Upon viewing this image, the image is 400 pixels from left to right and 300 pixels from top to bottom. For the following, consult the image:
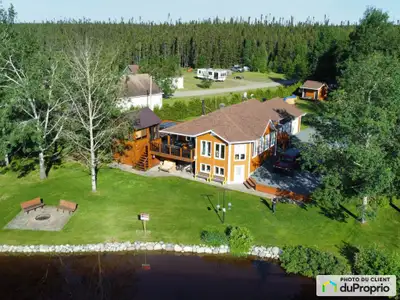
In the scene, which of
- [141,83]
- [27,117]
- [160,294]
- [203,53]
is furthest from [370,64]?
[203,53]

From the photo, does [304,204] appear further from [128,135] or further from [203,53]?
[203,53]

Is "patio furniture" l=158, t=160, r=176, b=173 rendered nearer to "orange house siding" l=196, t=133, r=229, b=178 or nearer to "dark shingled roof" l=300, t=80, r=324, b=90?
"orange house siding" l=196, t=133, r=229, b=178

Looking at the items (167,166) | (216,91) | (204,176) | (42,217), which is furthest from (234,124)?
(216,91)

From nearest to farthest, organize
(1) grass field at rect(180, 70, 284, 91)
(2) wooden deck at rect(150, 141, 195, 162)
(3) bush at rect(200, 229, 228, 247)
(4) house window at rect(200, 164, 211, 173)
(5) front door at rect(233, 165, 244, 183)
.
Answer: (3) bush at rect(200, 229, 228, 247) < (5) front door at rect(233, 165, 244, 183) < (4) house window at rect(200, 164, 211, 173) < (2) wooden deck at rect(150, 141, 195, 162) < (1) grass field at rect(180, 70, 284, 91)

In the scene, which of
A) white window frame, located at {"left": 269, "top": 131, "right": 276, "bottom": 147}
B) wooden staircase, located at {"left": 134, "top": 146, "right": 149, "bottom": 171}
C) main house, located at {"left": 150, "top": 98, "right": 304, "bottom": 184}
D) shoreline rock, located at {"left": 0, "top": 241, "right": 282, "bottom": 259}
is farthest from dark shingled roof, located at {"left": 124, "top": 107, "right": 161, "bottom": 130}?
shoreline rock, located at {"left": 0, "top": 241, "right": 282, "bottom": 259}

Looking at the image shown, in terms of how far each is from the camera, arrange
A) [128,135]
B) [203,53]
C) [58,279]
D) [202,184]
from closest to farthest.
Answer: [58,279], [202,184], [128,135], [203,53]

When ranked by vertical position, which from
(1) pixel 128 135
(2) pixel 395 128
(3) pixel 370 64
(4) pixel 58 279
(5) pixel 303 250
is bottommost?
(4) pixel 58 279
